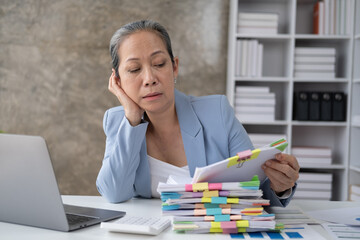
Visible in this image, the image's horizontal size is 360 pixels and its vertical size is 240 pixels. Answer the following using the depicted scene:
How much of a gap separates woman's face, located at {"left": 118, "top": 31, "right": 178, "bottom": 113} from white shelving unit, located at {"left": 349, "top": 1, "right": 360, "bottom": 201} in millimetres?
2179

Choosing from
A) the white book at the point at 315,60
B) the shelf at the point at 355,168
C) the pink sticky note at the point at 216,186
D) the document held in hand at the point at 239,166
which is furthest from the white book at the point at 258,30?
the pink sticky note at the point at 216,186

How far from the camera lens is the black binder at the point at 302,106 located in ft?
10.3

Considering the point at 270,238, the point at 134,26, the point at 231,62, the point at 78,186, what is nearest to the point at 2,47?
the point at 78,186

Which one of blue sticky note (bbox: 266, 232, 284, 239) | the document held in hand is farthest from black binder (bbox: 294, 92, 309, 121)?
blue sticky note (bbox: 266, 232, 284, 239)

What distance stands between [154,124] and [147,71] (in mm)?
300

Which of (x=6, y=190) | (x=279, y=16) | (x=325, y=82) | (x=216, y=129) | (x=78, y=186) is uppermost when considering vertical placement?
(x=279, y=16)

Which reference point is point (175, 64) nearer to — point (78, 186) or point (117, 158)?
point (117, 158)

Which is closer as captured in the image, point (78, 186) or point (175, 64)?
point (175, 64)

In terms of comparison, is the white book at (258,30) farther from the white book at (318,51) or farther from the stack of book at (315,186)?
the stack of book at (315,186)

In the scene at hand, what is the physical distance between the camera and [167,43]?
1.63 meters

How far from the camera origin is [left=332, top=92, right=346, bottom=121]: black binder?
3131mm

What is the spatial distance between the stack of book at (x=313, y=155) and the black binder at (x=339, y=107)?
29cm

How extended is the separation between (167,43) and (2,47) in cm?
262

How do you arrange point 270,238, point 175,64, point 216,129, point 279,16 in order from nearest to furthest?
point 270,238 < point 216,129 < point 175,64 < point 279,16
